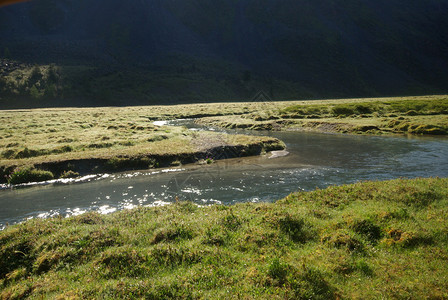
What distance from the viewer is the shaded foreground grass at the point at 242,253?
27.3ft

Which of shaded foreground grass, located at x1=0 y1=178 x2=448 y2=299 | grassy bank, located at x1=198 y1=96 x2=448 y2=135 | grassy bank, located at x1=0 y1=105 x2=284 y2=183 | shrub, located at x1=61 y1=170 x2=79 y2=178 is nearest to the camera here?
shaded foreground grass, located at x1=0 y1=178 x2=448 y2=299

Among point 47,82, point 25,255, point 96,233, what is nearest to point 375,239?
point 96,233

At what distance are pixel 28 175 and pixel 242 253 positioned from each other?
23.1 meters

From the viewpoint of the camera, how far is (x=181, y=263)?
9828mm

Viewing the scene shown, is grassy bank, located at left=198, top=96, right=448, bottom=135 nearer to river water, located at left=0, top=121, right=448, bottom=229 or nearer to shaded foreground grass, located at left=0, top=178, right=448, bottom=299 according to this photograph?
river water, located at left=0, top=121, right=448, bottom=229

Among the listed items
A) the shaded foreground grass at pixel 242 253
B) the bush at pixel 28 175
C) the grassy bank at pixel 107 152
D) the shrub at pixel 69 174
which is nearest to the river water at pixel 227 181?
the shrub at pixel 69 174

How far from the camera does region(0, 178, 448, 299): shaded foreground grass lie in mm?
8328

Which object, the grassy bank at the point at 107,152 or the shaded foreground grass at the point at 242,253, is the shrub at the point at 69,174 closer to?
the grassy bank at the point at 107,152

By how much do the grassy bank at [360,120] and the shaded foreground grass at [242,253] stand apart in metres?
40.2

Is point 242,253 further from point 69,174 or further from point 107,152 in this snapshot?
point 107,152

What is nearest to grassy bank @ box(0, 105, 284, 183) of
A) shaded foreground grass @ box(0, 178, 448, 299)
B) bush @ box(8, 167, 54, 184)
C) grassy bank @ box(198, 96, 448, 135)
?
bush @ box(8, 167, 54, 184)

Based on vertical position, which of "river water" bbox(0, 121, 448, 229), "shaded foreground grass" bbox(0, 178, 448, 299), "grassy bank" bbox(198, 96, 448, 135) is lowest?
"river water" bbox(0, 121, 448, 229)

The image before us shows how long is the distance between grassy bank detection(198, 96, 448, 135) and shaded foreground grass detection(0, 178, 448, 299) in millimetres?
40185

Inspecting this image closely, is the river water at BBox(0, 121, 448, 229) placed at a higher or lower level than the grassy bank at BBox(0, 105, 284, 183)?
lower
